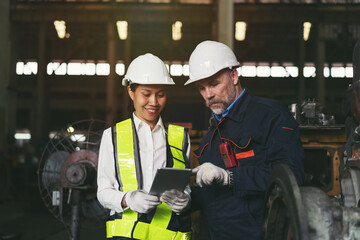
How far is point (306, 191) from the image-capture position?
1.56 meters

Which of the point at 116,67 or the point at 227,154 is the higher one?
the point at 116,67

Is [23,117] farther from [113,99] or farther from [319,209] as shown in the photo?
[319,209]

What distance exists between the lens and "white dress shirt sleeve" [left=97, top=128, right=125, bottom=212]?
220 centimetres

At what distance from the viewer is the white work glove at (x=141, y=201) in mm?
2074

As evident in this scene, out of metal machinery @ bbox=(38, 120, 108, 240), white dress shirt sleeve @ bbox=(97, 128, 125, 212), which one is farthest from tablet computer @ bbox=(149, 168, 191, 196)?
metal machinery @ bbox=(38, 120, 108, 240)

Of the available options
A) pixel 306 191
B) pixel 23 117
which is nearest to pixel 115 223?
pixel 306 191

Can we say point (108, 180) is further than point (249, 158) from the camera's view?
Yes

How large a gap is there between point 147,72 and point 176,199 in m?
0.83

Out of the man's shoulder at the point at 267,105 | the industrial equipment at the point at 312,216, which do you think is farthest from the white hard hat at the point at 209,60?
the industrial equipment at the point at 312,216

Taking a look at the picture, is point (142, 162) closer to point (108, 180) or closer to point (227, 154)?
point (108, 180)

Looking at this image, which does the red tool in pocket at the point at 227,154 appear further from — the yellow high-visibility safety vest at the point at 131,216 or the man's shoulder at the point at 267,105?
the yellow high-visibility safety vest at the point at 131,216

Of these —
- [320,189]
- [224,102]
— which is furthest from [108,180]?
[320,189]

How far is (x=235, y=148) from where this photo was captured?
2.12 m

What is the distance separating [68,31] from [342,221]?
57.6ft
